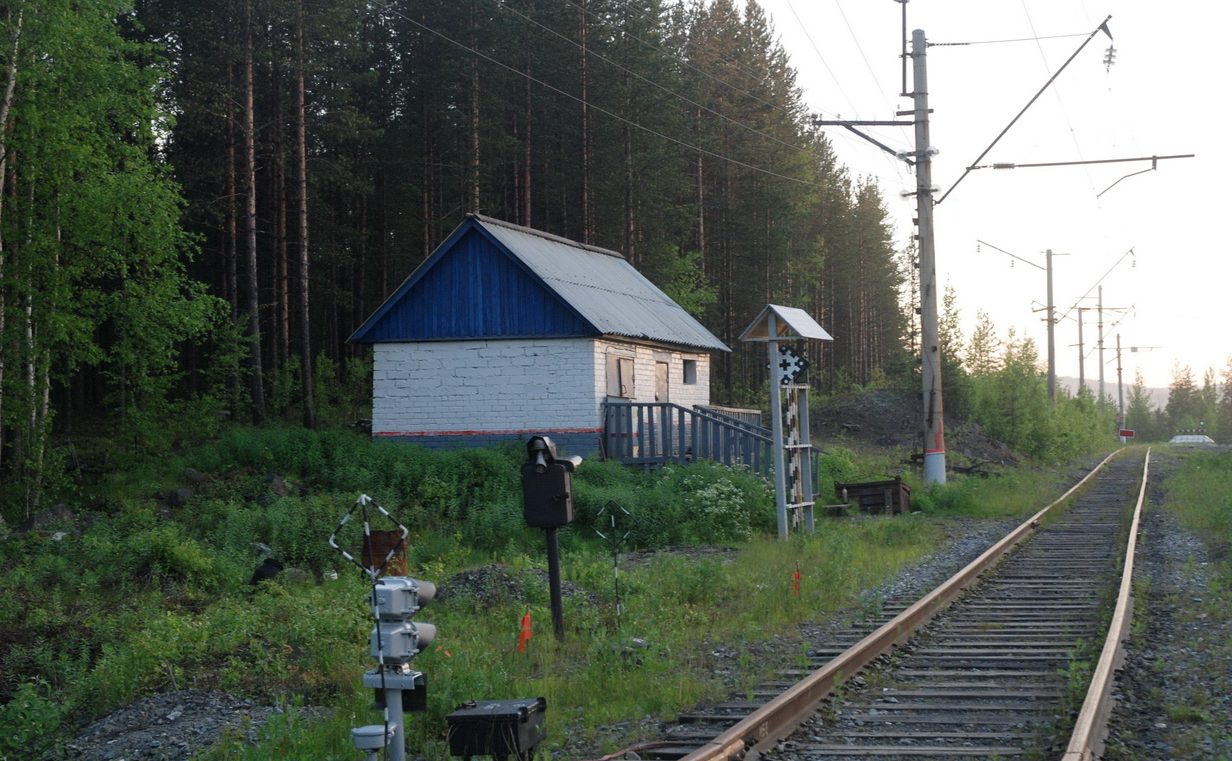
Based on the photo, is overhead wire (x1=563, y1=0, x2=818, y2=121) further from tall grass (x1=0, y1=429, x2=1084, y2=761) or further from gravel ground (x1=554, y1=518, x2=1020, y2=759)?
gravel ground (x1=554, y1=518, x2=1020, y2=759)

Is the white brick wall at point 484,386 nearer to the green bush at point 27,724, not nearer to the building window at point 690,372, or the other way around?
the building window at point 690,372

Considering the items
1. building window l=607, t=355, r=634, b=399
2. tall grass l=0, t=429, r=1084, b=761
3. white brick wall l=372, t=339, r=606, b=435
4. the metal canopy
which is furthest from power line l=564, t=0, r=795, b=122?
the metal canopy

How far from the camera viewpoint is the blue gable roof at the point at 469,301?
25625mm

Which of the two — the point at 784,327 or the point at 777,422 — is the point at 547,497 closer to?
the point at 777,422

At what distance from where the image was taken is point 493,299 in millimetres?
26094

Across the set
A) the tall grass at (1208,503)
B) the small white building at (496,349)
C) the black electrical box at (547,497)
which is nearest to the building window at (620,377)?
the small white building at (496,349)

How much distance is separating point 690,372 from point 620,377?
5.41 meters

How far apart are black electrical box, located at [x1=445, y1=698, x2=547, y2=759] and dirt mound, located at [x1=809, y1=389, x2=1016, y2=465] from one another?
31.8 m

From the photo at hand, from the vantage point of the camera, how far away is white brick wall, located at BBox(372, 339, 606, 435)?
25.2m

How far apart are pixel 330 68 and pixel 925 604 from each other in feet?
89.6

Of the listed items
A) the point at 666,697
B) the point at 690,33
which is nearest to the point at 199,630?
the point at 666,697

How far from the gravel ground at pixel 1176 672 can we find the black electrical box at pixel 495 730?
3152 mm

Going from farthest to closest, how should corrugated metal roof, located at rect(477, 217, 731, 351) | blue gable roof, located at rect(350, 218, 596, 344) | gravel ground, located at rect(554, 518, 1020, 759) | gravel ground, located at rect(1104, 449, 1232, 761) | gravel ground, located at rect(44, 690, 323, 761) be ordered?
corrugated metal roof, located at rect(477, 217, 731, 351)
blue gable roof, located at rect(350, 218, 596, 344)
gravel ground, located at rect(44, 690, 323, 761)
gravel ground, located at rect(554, 518, 1020, 759)
gravel ground, located at rect(1104, 449, 1232, 761)

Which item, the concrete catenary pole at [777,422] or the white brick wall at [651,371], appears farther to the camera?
the white brick wall at [651,371]
